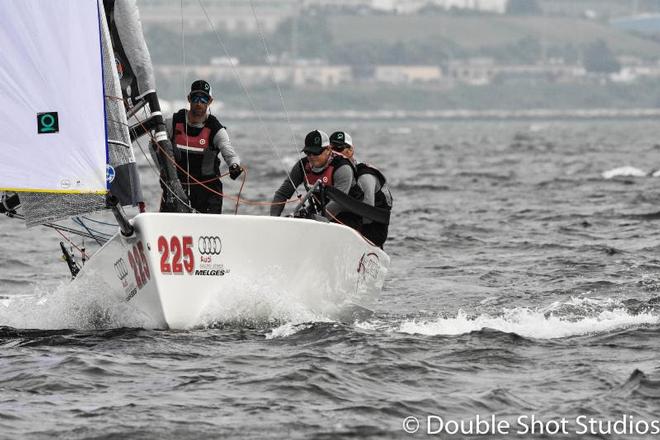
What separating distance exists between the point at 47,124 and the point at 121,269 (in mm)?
907

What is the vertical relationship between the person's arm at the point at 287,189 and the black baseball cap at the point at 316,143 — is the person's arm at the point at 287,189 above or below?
below

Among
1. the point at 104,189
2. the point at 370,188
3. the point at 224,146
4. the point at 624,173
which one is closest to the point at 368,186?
the point at 370,188

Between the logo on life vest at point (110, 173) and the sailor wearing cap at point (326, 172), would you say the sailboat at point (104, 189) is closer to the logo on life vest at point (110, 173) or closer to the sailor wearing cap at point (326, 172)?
the logo on life vest at point (110, 173)

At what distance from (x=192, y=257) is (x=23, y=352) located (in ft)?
3.35

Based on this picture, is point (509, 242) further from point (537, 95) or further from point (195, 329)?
point (537, 95)

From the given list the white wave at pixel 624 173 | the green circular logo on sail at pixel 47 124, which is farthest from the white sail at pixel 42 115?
the white wave at pixel 624 173

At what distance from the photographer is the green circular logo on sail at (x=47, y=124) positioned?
792cm

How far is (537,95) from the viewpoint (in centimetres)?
13000

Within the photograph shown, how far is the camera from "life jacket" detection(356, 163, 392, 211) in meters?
9.16

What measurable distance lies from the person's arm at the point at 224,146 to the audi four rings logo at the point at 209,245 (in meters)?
1.08

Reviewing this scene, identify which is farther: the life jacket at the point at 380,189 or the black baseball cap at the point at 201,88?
the life jacket at the point at 380,189

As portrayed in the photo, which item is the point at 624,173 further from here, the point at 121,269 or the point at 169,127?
the point at 121,269

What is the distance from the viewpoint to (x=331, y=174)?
9023 millimetres

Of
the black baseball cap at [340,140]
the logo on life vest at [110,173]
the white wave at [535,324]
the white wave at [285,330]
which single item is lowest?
the white wave at [535,324]
